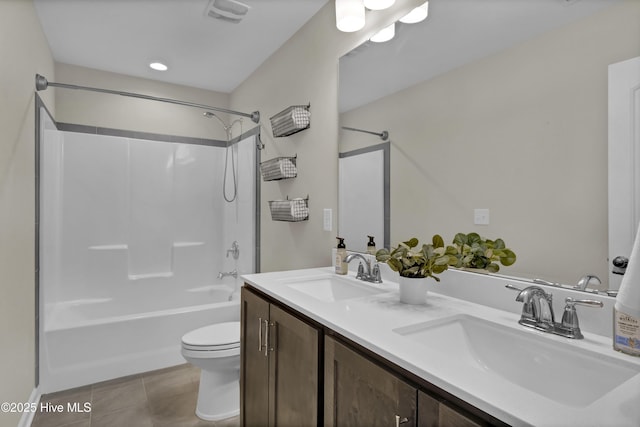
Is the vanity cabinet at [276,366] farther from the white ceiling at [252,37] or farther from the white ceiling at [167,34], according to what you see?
the white ceiling at [167,34]

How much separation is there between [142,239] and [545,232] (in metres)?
3.32

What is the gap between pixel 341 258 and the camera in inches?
68.2

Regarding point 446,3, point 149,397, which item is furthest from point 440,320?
point 149,397

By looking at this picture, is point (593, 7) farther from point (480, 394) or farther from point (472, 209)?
point (480, 394)

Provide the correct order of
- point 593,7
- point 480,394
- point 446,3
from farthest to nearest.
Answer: point 446,3 → point 593,7 → point 480,394

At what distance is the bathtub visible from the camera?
2.25 m

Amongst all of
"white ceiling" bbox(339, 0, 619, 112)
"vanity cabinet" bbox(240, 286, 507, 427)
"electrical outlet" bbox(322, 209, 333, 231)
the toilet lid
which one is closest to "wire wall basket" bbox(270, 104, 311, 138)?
"white ceiling" bbox(339, 0, 619, 112)

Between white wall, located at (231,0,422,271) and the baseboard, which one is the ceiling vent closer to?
white wall, located at (231,0,422,271)

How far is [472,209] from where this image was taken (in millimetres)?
1238

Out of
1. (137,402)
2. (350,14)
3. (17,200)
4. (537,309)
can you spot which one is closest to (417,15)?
(350,14)

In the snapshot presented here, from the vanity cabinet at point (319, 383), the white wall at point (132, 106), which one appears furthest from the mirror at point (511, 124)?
the white wall at point (132, 106)

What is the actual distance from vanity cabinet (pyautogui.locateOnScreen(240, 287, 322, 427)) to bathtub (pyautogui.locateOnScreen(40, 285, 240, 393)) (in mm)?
1203

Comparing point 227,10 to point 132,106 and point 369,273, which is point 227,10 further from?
point 369,273

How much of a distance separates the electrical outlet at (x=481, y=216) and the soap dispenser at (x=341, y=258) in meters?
0.70
